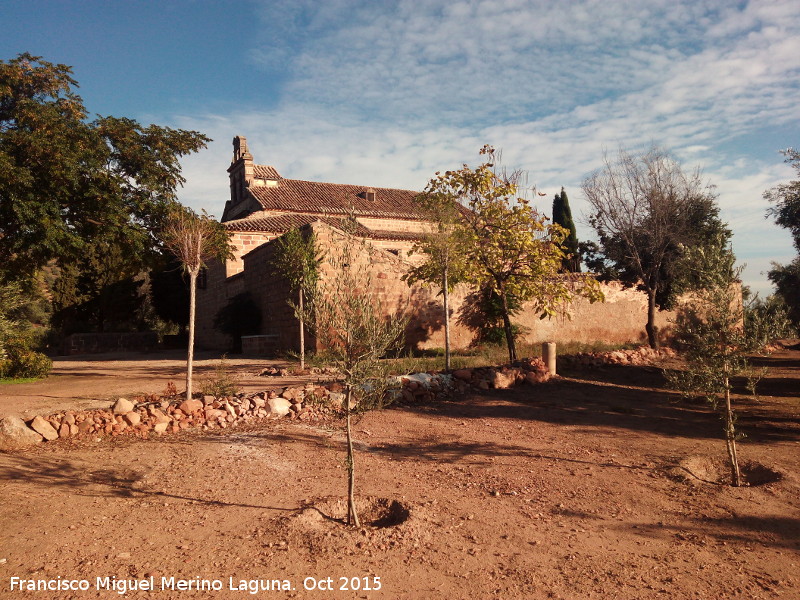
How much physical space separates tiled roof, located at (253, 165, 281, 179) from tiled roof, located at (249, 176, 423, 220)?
36.3 inches

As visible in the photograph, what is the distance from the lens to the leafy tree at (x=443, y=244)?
11.9 meters

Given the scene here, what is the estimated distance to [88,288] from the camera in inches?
1000

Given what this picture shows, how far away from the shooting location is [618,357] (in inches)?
621

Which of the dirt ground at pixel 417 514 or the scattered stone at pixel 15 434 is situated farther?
the scattered stone at pixel 15 434

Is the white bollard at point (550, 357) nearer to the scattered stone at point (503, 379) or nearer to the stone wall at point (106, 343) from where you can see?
the scattered stone at point (503, 379)

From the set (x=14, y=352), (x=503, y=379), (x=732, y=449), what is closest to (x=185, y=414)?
(x=14, y=352)

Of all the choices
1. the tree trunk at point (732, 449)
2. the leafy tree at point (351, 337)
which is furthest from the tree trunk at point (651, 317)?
the leafy tree at point (351, 337)

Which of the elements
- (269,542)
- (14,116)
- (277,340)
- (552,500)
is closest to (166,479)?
(269,542)

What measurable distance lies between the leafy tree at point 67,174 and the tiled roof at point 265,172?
18.0 metres

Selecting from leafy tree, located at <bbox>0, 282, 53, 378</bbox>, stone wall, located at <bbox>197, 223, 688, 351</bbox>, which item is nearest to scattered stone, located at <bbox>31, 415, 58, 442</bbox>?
leafy tree, located at <bbox>0, 282, 53, 378</bbox>

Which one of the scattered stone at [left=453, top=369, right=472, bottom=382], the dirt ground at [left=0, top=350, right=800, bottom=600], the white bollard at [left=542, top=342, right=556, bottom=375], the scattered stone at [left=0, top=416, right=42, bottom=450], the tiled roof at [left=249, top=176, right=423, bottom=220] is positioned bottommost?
the dirt ground at [left=0, top=350, right=800, bottom=600]

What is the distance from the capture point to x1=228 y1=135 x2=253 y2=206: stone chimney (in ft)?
105

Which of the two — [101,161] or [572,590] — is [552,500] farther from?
[101,161]

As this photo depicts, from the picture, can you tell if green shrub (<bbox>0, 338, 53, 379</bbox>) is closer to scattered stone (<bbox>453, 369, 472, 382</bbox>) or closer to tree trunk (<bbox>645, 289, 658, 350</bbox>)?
scattered stone (<bbox>453, 369, 472, 382</bbox>)
